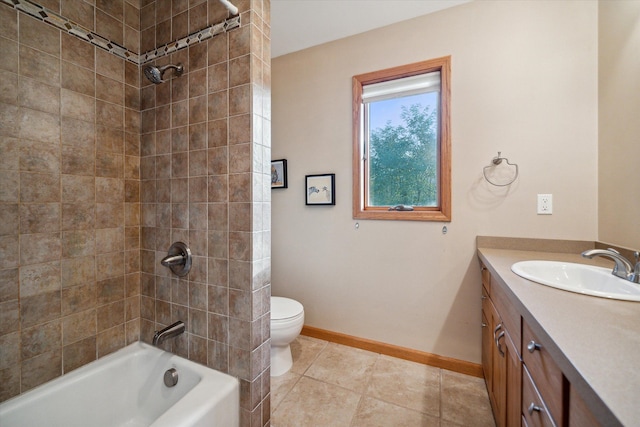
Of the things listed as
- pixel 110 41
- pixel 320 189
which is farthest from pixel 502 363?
pixel 110 41

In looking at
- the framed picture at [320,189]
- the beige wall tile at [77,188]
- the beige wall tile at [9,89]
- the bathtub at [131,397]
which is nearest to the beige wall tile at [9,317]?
the bathtub at [131,397]

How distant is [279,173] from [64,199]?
59.3 inches

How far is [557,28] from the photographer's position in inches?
60.3

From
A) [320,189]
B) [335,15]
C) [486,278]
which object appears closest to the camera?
[486,278]

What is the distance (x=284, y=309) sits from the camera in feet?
6.04

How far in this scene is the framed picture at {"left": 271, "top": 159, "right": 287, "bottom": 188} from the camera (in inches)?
92.7

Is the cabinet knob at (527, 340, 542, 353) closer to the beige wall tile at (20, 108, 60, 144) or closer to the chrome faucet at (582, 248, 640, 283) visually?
the chrome faucet at (582, 248, 640, 283)

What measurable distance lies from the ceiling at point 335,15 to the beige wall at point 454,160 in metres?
0.07

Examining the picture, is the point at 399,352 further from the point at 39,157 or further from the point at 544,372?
the point at 39,157

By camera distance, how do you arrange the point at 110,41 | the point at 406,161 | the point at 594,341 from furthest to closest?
1. the point at 406,161
2. the point at 110,41
3. the point at 594,341

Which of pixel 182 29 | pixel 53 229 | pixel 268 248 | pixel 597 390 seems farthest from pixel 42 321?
pixel 597 390

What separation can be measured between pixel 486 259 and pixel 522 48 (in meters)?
1.39

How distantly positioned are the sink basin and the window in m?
0.62

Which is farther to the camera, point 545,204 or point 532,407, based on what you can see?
point 545,204
